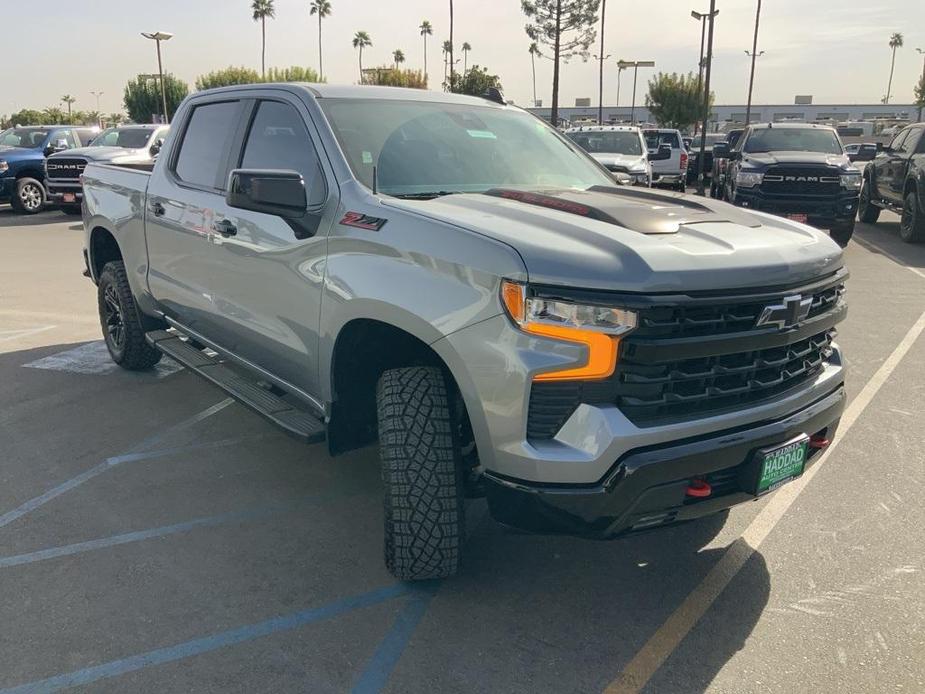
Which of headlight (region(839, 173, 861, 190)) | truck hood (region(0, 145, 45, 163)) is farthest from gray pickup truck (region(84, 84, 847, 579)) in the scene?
truck hood (region(0, 145, 45, 163))

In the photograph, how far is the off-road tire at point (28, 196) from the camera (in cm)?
1730

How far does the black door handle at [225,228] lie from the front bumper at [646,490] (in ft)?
6.54

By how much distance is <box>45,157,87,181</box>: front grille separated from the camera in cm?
1584

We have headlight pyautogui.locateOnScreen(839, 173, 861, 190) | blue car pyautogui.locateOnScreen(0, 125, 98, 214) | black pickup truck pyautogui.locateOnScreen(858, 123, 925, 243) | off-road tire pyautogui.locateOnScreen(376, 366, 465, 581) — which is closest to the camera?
off-road tire pyautogui.locateOnScreen(376, 366, 465, 581)

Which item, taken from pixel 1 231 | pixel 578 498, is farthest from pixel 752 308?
pixel 1 231

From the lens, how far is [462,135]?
4.01 m

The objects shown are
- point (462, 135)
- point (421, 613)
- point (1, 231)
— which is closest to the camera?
point (421, 613)

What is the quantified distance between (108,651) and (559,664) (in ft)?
5.01

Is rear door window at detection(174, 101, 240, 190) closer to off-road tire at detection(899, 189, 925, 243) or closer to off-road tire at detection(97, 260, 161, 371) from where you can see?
off-road tire at detection(97, 260, 161, 371)

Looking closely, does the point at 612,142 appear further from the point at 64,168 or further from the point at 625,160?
the point at 64,168

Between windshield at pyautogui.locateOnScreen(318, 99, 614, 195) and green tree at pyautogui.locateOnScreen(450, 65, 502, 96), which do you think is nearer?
windshield at pyautogui.locateOnScreen(318, 99, 614, 195)

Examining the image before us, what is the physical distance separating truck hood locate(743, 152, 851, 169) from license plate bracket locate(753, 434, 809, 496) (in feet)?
33.9

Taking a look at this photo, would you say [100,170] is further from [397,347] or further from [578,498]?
[578,498]

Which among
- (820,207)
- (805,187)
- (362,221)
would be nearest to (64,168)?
(805,187)
